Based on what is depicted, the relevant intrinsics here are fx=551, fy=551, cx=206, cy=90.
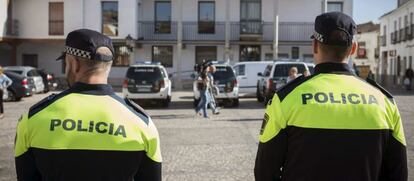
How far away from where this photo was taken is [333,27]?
115 inches

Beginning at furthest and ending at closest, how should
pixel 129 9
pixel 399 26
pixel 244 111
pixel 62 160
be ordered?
pixel 399 26 < pixel 129 9 < pixel 244 111 < pixel 62 160

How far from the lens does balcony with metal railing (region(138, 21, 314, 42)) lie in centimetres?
3519

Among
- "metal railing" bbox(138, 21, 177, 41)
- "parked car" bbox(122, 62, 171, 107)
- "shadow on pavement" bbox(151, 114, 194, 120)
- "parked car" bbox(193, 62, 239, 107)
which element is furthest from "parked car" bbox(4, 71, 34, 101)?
"metal railing" bbox(138, 21, 177, 41)

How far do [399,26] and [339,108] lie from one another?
45.1 metres

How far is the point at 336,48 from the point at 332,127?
43cm

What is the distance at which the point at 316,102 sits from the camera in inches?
111

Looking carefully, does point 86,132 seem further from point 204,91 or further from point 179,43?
point 179,43

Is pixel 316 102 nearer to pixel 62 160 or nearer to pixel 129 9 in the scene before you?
pixel 62 160

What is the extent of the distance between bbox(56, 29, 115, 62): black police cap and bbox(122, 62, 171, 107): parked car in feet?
56.0

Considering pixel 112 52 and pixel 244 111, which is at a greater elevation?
pixel 112 52

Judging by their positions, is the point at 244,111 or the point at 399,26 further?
the point at 399,26

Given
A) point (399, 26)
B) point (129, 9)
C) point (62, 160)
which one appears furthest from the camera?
point (399, 26)

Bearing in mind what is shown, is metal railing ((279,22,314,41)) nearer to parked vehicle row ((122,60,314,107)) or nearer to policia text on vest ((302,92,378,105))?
parked vehicle row ((122,60,314,107))

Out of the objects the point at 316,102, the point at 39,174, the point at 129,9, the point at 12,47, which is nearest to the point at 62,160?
the point at 39,174
